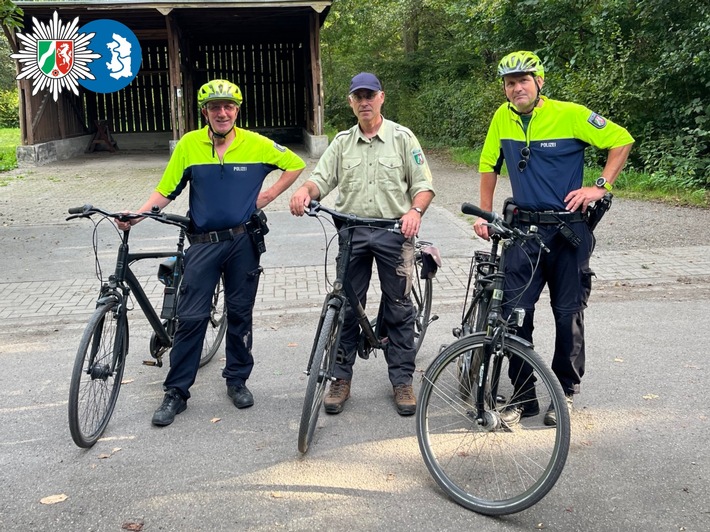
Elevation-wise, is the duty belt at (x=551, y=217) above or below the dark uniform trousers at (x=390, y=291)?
above

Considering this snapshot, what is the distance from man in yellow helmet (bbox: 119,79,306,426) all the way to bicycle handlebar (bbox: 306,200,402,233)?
0.60 meters

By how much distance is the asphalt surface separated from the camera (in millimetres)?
3242

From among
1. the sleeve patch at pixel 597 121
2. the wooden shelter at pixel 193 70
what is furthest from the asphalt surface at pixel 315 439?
the wooden shelter at pixel 193 70

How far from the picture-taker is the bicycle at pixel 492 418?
10.5ft

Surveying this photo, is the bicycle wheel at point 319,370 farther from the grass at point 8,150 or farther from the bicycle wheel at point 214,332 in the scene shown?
the grass at point 8,150

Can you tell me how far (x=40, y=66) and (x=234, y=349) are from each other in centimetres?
1786

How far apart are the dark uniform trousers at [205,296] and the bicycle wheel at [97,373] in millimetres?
314

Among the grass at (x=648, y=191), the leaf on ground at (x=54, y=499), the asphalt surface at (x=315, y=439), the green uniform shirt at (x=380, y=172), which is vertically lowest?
the leaf on ground at (x=54, y=499)

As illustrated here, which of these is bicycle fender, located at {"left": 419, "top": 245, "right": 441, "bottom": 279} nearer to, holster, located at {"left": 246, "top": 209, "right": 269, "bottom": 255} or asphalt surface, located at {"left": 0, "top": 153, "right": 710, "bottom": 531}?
asphalt surface, located at {"left": 0, "top": 153, "right": 710, "bottom": 531}

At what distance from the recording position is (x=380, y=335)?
4559 mm

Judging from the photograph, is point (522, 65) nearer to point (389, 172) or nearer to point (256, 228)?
point (389, 172)

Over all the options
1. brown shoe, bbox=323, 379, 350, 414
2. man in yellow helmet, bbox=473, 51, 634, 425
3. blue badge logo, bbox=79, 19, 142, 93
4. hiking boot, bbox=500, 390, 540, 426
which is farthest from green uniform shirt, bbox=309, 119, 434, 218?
blue badge logo, bbox=79, 19, 142, 93

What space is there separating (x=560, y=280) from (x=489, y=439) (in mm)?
937

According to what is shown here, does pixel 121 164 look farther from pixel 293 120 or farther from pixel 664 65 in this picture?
pixel 664 65
